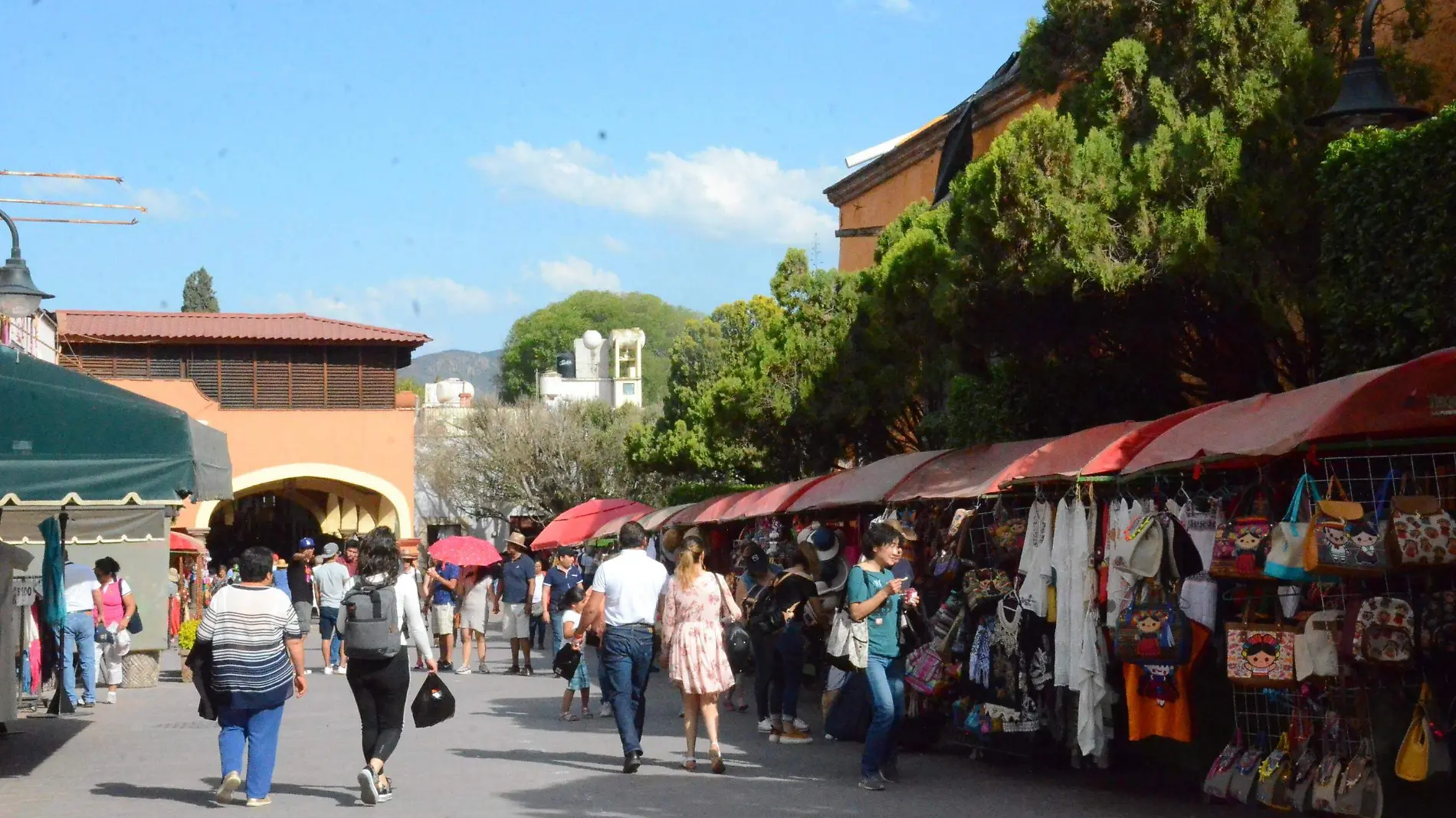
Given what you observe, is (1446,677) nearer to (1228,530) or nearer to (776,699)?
(1228,530)

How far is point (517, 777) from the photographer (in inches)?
446

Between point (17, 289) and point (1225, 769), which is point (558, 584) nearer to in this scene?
point (17, 289)

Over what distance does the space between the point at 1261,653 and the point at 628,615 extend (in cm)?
488

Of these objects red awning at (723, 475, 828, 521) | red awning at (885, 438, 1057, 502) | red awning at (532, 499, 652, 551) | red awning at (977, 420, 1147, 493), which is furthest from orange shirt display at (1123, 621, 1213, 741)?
red awning at (532, 499, 652, 551)

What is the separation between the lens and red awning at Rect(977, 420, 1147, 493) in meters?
10.6

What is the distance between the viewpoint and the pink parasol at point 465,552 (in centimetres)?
2214

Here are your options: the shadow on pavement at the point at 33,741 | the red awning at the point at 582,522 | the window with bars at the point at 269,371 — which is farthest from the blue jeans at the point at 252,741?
the window with bars at the point at 269,371

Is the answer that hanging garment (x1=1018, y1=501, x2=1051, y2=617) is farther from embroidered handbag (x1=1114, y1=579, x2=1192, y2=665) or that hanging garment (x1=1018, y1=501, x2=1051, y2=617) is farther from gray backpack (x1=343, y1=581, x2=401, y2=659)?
gray backpack (x1=343, y1=581, x2=401, y2=659)

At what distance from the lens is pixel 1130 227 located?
14523 millimetres

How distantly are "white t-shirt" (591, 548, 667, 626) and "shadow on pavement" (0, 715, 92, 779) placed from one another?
14.3 ft

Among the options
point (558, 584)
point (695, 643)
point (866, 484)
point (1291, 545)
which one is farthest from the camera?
point (558, 584)

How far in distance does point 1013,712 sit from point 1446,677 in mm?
3337

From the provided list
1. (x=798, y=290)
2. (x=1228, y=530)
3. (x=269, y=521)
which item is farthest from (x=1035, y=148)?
(x=269, y=521)

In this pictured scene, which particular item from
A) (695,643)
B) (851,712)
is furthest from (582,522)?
(695,643)
